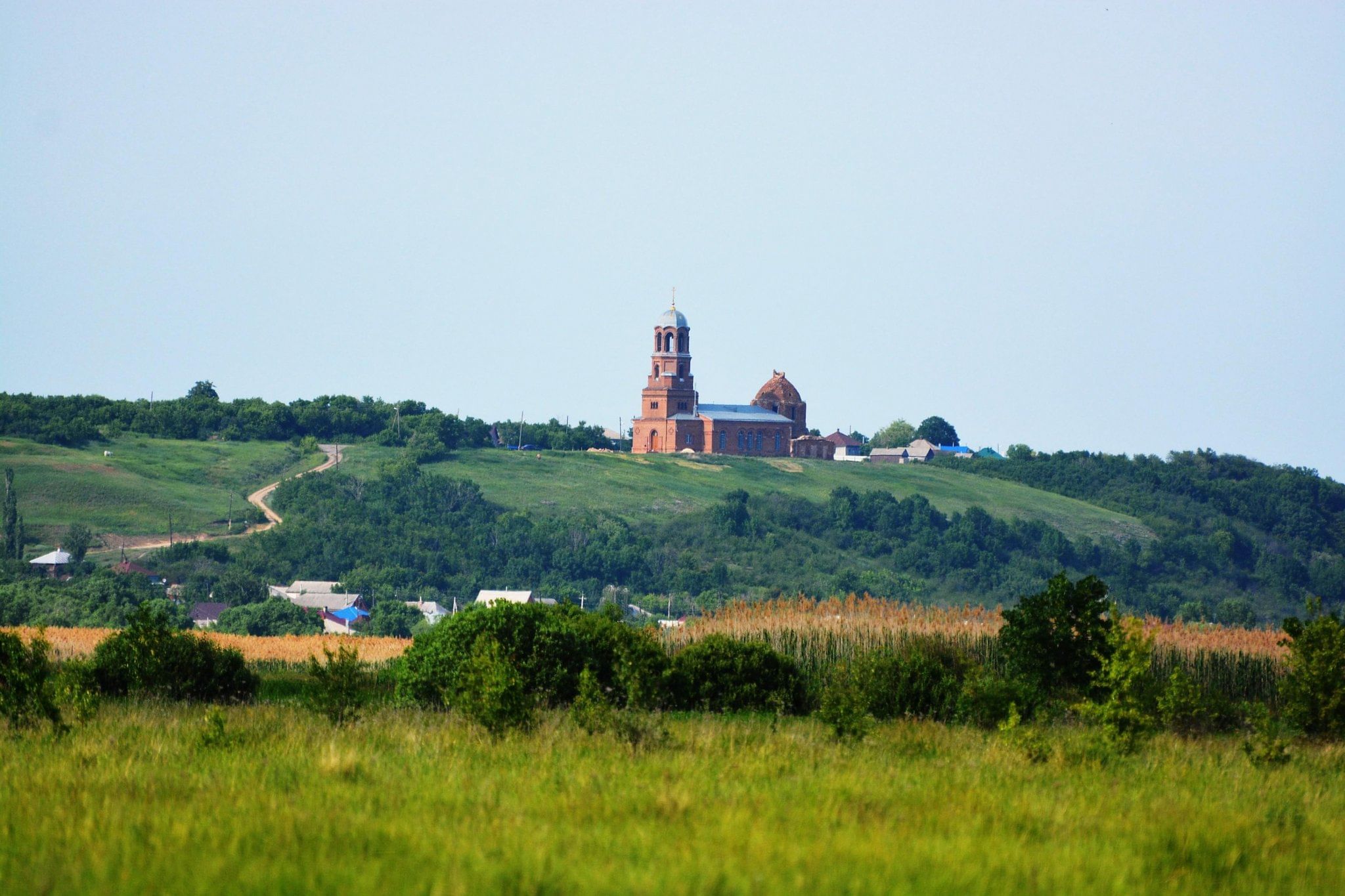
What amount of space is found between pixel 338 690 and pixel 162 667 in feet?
11.9

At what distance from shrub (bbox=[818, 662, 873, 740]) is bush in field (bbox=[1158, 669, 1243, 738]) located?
272 cm

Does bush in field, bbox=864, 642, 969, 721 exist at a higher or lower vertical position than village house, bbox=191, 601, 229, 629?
higher

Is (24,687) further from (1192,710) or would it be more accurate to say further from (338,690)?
(1192,710)

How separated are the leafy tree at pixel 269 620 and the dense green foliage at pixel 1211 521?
58.0 m

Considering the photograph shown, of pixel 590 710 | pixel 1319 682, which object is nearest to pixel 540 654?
pixel 590 710

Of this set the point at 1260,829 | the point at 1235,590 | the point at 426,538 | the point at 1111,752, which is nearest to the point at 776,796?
the point at 1260,829

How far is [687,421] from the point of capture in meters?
126

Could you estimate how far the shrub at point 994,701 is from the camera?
48.3ft

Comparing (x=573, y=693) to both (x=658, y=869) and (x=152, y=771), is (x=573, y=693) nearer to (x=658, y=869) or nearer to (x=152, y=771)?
(x=152, y=771)

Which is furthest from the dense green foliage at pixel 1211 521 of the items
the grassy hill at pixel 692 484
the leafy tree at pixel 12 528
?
the leafy tree at pixel 12 528

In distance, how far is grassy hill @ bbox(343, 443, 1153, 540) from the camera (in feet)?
328

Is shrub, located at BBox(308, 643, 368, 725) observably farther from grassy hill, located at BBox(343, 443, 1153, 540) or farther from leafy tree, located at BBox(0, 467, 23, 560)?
grassy hill, located at BBox(343, 443, 1153, 540)

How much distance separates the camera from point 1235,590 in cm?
10275

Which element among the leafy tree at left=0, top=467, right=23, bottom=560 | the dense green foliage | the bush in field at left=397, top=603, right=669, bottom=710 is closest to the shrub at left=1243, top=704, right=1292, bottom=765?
the bush in field at left=397, top=603, right=669, bottom=710
